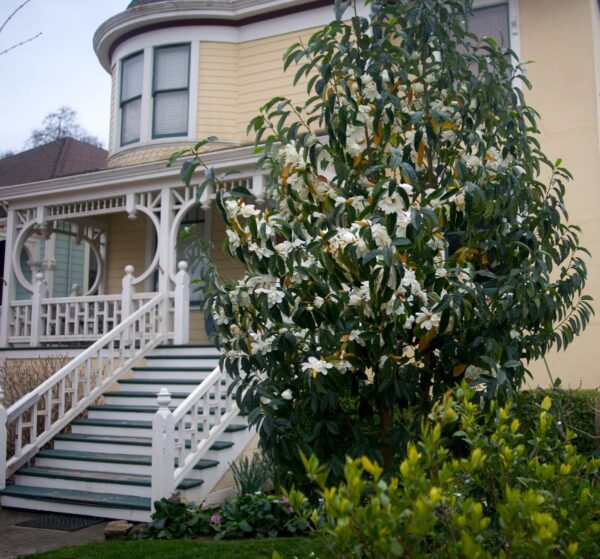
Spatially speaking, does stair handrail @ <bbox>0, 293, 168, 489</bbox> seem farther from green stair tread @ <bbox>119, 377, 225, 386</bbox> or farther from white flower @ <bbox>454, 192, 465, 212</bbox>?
white flower @ <bbox>454, 192, 465, 212</bbox>

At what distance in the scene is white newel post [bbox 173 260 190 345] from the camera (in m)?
11.3

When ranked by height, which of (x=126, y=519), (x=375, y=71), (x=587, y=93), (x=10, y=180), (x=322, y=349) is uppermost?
(x=10, y=180)

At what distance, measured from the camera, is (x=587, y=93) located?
10.4 meters

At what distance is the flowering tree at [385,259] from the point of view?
4219 mm

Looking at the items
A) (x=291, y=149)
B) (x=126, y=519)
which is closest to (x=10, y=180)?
(x=126, y=519)

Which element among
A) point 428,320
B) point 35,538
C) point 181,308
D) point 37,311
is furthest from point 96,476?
point 428,320

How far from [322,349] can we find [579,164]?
286 inches

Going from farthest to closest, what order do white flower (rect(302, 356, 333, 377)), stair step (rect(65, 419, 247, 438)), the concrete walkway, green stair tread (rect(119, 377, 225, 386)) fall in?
green stair tread (rect(119, 377, 225, 386))
stair step (rect(65, 419, 247, 438))
the concrete walkway
white flower (rect(302, 356, 333, 377))

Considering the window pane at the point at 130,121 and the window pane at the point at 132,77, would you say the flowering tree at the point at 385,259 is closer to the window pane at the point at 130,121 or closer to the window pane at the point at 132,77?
the window pane at the point at 130,121

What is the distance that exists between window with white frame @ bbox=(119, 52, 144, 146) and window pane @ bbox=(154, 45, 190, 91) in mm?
426

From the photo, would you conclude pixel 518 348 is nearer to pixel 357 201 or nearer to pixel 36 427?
pixel 357 201

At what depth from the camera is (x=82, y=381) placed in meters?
9.99

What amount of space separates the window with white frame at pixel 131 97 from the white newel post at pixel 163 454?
8.01 meters

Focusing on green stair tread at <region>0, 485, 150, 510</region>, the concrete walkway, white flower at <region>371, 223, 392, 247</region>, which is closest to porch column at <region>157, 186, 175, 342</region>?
green stair tread at <region>0, 485, 150, 510</region>
